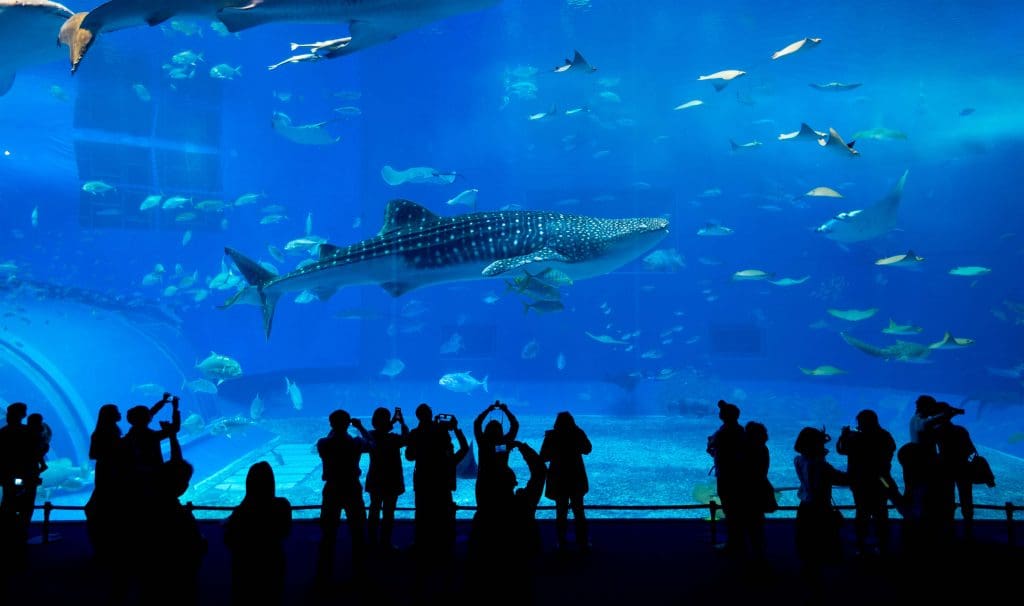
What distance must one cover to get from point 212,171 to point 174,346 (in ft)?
27.3

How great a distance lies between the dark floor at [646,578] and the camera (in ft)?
10.5

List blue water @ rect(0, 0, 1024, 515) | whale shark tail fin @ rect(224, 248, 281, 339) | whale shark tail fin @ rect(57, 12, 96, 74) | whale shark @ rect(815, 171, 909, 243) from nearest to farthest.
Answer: whale shark tail fin @ rect(57, 12, 96, 74), whale shark tail fin @ rect(224, 248, 281, 339), whale shark @ rect(815, 171, 909, 243), blue water @ rect(0, 0, 1024, 515)

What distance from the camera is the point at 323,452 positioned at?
11.5ft

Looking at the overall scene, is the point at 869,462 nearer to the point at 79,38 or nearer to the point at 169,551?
the point at 169,551

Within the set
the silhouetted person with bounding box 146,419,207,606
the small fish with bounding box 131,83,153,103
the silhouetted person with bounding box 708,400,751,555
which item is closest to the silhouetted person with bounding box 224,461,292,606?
the silhouetted person with bounding box 146,419,207,606

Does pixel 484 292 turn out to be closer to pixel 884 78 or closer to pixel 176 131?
pixel 176 131

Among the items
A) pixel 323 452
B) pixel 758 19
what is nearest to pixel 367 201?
pixel 758 19

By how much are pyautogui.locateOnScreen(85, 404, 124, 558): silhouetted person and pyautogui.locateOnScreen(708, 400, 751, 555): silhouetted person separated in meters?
3.42

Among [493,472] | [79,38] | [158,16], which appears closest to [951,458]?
[493,472]

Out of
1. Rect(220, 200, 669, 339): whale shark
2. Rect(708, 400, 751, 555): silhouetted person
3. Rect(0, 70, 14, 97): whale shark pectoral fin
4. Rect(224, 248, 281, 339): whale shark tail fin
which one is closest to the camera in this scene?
Rect(708, 400, 751, 555): silhouetted person

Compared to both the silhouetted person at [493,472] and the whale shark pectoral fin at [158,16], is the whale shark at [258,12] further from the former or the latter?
the silhouetted person at [493,472]

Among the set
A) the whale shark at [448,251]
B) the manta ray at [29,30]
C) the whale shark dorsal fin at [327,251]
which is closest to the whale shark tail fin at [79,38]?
the manta ray at [29,30]

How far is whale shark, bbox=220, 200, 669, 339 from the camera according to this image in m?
A: 5.65

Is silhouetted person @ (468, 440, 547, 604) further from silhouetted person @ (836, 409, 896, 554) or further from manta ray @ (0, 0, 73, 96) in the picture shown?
manta ray @ (0, 0, 73, 96)
